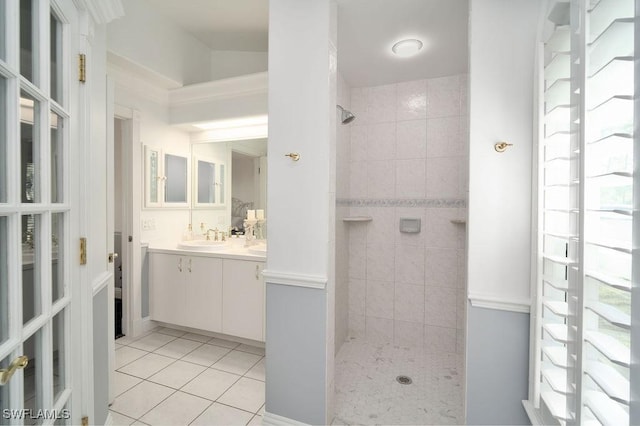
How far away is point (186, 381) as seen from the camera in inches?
86.8

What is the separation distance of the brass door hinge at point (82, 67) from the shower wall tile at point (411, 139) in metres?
2.38

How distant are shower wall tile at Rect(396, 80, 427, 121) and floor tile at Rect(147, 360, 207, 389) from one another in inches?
113

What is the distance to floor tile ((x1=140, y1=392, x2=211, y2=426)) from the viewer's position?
5.88ft

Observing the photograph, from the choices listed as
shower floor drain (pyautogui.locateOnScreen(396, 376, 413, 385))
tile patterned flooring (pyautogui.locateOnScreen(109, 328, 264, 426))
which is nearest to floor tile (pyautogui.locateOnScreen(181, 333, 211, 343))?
tile patterned flooring (pyautogui.locateOnScreen(109, 328, 264, 426))

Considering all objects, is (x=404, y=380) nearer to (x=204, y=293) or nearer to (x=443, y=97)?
(x=204, y=293)

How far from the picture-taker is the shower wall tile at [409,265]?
2781 mm

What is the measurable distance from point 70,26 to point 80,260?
3.07 feet

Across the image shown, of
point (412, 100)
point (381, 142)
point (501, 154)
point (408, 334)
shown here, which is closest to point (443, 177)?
point (381, 142)

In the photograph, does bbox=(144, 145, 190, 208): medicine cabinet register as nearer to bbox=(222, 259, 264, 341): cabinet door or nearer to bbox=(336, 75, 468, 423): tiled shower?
bbox=(222, 259, 264, 341): cabinet door

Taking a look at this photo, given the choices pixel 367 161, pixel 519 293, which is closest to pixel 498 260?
pixel 519 293

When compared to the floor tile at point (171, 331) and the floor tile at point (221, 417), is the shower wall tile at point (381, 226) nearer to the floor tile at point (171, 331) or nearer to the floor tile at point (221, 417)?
the floor tile at point (221, 417)

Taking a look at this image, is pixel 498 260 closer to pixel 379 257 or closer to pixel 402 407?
pixel 402 407

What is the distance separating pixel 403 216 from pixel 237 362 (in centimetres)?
202

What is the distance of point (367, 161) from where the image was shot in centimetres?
295
